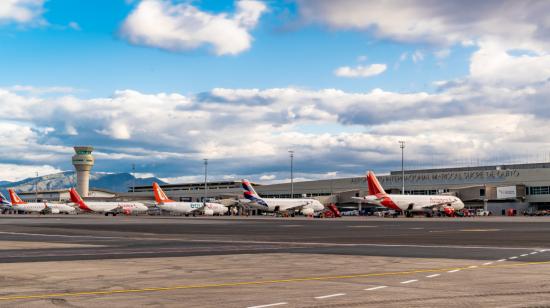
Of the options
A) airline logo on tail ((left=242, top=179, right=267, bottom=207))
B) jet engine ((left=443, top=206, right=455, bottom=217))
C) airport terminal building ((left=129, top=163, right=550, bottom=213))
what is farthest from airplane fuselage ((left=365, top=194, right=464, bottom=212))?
airport terminal building ((left=129, top=163, right=550, bottom=213))

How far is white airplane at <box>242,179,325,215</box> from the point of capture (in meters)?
140

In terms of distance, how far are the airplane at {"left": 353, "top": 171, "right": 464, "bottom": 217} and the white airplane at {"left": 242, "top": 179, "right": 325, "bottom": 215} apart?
19.6 m

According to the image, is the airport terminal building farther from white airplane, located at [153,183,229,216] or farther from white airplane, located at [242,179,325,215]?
white airplane, located at [153,183,229,216]

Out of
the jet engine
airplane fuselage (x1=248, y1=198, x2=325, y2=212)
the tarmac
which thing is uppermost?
airplane fuselage (x1=248, y1=198, x2=325, y2=212)

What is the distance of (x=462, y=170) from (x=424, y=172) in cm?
1156

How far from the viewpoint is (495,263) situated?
23.3 metres

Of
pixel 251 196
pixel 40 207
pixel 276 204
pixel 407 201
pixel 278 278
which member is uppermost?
pixel 251 196

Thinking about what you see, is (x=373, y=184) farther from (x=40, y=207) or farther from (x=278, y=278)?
(x=278, y=278)

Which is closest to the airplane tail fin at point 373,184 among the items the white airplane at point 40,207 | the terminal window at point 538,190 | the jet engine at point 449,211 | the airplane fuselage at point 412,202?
the airplane fuselage at point 412,202

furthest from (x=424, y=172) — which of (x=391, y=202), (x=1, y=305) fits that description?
(x=1, y=305)

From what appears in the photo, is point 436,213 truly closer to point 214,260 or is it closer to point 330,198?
point 330,198

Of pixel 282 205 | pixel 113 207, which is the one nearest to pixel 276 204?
pixel 282 205

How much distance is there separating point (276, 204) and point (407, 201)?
1224 inches

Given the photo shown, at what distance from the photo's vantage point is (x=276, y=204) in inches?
5536
